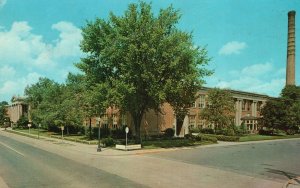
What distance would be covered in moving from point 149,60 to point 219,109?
20901mm

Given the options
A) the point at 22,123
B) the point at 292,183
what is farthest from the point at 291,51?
the point at 22,123

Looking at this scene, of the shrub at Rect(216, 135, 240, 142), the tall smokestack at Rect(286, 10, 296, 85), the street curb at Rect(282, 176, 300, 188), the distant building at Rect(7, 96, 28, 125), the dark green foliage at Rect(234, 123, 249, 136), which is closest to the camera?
the street curb at Rect(282, 176, 300, 188)

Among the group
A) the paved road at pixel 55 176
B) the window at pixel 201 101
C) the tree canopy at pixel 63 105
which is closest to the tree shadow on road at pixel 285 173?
the paved road at pixel 55 176

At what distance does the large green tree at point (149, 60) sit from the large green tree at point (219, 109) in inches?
599

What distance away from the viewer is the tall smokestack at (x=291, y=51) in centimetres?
7365

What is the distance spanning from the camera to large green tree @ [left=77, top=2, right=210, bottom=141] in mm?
35688

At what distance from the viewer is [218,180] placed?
18.5 metres

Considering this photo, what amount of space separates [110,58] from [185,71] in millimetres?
7825

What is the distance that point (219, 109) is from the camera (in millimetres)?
53750

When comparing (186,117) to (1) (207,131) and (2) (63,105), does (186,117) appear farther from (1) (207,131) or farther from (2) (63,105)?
(2) (63,105)

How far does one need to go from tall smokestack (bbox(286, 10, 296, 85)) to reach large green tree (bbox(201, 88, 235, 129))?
26588mm

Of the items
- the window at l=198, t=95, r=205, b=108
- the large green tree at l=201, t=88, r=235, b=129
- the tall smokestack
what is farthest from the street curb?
the tall smokestack

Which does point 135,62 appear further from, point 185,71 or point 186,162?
point 186,162

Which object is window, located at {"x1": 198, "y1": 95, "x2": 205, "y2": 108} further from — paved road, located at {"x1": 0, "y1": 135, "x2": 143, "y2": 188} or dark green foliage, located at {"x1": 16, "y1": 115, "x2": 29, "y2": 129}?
dark green foliage, located at {"x1": 16, "y1": 115, "x2": 29, "y2": 129}
